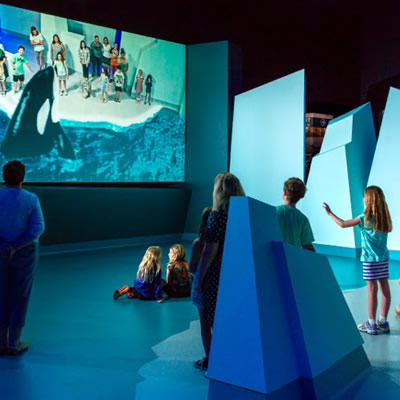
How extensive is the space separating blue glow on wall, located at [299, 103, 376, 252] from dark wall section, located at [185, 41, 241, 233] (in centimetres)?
230

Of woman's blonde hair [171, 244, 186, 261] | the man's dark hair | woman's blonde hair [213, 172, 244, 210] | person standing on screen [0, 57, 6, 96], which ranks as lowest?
woman's blonde hair [171, 244, 186, 261]

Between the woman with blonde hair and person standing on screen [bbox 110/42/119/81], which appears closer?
the woman with blonde hair

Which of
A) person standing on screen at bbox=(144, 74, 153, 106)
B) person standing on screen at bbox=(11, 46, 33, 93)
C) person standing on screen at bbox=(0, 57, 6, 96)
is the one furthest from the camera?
person standing on screen at bbox=(144, 74, 153, 106)

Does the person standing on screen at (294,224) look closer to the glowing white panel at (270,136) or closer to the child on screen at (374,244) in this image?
the child on screen at (374,244)

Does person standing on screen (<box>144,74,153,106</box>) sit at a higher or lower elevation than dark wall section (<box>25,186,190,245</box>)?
higher

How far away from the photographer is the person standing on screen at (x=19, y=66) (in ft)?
23.8

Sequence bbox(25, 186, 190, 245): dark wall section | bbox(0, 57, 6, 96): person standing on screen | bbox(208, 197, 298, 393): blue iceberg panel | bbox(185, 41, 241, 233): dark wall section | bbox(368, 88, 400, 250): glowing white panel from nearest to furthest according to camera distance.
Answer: bbox(208, 197, 298, 393): blue iceberg panel
bbox(368, 88, 400, 250): glowing white panel
bbox(0, 57, 6, 96): person standing on screen
bbox(25, 186, 190, 245): dark wall section
bbox(185, 41, 241, 233): dark wall section

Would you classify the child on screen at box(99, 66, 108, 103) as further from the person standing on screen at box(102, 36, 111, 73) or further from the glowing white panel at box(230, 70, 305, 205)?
the glowing white panel at box(230, 70, 305, 205)

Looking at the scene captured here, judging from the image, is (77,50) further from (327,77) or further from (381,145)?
(327,77)

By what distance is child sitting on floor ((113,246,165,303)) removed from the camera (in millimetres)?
4523

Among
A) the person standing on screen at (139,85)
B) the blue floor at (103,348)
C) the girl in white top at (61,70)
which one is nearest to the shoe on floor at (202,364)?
the blue floor at (103,348)

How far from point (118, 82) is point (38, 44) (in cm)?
157

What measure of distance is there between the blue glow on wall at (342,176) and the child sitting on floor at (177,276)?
11.1 feet

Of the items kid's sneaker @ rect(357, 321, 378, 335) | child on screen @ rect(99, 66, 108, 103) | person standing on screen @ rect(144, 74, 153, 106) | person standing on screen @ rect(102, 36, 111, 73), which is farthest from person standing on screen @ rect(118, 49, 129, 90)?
kid's sneaker @ rect(357, 321, 378, 335)
